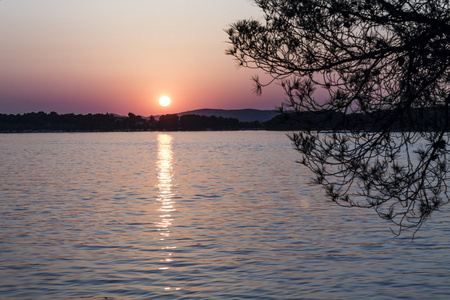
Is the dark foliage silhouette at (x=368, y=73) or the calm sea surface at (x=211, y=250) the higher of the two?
the dark foliage silhouette at (x=368, y=73)

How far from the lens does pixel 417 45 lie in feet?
38.7

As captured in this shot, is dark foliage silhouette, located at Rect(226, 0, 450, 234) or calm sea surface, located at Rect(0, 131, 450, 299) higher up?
dark foliage silhouette, located at Rect(226, 0, 450, 234)

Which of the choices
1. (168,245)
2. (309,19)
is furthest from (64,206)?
(309,19)

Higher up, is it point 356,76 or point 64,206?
point 356,76

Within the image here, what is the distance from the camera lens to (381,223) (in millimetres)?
22094

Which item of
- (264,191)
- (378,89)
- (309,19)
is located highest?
(309,19)

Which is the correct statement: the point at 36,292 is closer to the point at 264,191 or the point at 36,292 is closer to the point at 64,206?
the point at 64,206

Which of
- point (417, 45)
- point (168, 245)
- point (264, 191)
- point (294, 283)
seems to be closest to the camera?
point (417, 45)

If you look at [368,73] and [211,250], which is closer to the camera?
[368,73]

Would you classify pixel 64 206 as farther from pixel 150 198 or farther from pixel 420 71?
pixel 420 71

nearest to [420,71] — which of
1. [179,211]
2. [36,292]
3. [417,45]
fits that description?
[417,45]

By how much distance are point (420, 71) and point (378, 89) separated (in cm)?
82

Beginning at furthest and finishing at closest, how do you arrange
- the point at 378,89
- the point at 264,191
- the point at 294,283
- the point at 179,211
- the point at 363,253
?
the point at 264,191, the point at 179,211, the point at 363,253, the point at 294,283, the point at 378,89

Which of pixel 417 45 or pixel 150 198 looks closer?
pixel 417 45
